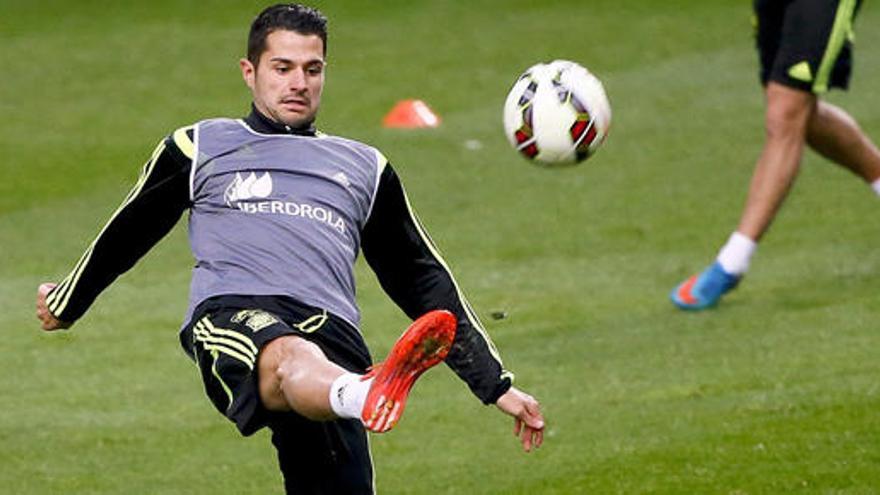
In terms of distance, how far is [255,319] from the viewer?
671 cm

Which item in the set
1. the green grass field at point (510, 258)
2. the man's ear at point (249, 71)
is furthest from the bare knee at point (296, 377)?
Result: the green grass field at point (510, 258)

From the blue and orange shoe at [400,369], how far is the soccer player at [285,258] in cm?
31

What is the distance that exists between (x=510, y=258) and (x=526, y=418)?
21.9 ft

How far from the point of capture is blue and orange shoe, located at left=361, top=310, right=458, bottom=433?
239 inches

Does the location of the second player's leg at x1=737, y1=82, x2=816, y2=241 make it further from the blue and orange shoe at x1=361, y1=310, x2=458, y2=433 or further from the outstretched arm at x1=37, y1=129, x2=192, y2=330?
the blue and orange shoe at x1=361, y1=310, x2=458, y2=433

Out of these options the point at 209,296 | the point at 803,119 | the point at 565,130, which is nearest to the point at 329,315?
the point at 209,296

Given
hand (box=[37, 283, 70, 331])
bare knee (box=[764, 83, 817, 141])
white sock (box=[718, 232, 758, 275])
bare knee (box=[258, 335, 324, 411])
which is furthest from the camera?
bare knee (box=[764, 83, 817, 141])

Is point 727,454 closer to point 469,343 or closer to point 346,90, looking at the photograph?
point 469,343

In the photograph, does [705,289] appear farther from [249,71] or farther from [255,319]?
[255,319]

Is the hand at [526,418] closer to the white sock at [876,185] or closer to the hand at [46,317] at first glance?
the hand at [46,317]

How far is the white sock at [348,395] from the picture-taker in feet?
20.1

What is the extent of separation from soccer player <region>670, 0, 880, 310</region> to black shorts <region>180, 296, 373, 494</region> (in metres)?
4.80

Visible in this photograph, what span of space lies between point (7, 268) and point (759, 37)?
4931 millimetres

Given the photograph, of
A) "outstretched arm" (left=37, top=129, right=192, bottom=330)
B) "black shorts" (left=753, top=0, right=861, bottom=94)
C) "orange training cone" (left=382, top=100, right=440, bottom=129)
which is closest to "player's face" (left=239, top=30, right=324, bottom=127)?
"outstretched arm" (left=37, top=129, right=192, bottom=330)
